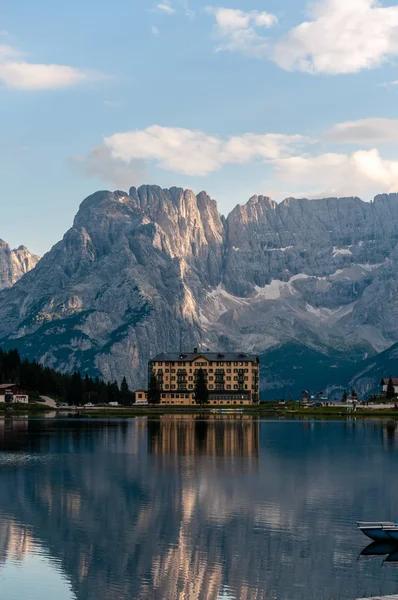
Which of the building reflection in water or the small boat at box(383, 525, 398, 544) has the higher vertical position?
the building reflection in water

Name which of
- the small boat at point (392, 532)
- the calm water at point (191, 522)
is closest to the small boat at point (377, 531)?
the small boat at point (392, 532)

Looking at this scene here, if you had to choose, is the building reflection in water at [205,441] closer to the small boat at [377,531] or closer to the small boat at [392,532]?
the small boat at [377,531]

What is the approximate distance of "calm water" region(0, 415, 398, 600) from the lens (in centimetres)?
5203

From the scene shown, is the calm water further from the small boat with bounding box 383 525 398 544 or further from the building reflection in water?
the small boat with bounding box 383 525 398 544

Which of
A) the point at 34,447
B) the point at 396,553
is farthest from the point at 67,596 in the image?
the point at 34,447

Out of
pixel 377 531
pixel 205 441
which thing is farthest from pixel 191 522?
pixel 205 441

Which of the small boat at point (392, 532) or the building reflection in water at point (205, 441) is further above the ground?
the building reflection in water at point (205, 441)

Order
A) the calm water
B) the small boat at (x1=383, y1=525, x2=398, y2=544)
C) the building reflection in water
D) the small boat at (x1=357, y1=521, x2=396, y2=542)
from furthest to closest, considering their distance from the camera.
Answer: the building reflection in water, the small boat at (x1=357, y1=521, x2=396, y2=542), the small boat at (x1=383, y1=525, x2=398, y2=544), the calm water

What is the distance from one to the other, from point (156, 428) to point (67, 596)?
463ft

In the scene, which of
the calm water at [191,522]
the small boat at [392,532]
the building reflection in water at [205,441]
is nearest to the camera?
the calm water at [191,522]

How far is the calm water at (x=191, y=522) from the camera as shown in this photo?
171 feet

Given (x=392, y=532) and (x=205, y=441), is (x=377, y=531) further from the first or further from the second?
(x=205, y=441)

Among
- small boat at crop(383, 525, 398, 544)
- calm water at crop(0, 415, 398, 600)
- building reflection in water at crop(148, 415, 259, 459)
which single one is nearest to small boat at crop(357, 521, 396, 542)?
small boat at crop(383, 525, 398, 544)

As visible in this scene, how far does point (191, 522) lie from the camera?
7025cm
